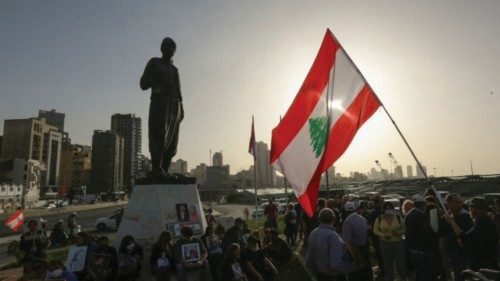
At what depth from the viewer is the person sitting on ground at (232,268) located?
6.74m

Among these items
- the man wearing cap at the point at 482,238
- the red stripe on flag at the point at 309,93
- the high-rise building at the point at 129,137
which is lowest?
the man wearing cap at the point at 482,238

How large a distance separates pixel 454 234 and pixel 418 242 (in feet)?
2.32

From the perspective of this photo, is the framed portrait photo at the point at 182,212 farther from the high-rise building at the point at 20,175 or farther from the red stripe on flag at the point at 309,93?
the high-rise building at the point at 20,175

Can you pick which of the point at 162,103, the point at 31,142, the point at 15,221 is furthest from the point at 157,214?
the point at 31,142

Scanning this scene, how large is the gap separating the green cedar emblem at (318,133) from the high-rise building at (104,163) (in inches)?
4964

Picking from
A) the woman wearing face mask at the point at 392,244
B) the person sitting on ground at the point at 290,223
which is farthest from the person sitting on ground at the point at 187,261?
the person sitting on ground at the point at 290,223

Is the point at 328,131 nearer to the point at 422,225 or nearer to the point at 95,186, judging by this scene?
the point at 422,225

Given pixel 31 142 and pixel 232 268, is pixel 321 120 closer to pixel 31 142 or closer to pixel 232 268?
pixel 232 268

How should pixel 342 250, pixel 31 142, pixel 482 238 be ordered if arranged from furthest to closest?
pixel 31 142 → pixel 482 238 → pixel 342 250

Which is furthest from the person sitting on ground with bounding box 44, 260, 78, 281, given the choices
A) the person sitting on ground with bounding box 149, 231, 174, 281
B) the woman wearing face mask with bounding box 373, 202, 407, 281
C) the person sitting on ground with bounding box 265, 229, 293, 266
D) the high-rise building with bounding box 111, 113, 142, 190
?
the high-rise building with bounding box 111, 113, 142, 190

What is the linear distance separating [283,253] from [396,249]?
2.38 m

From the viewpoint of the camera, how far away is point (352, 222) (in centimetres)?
689

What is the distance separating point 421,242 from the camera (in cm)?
601

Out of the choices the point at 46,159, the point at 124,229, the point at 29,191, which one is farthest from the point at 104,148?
the point at 124,229
